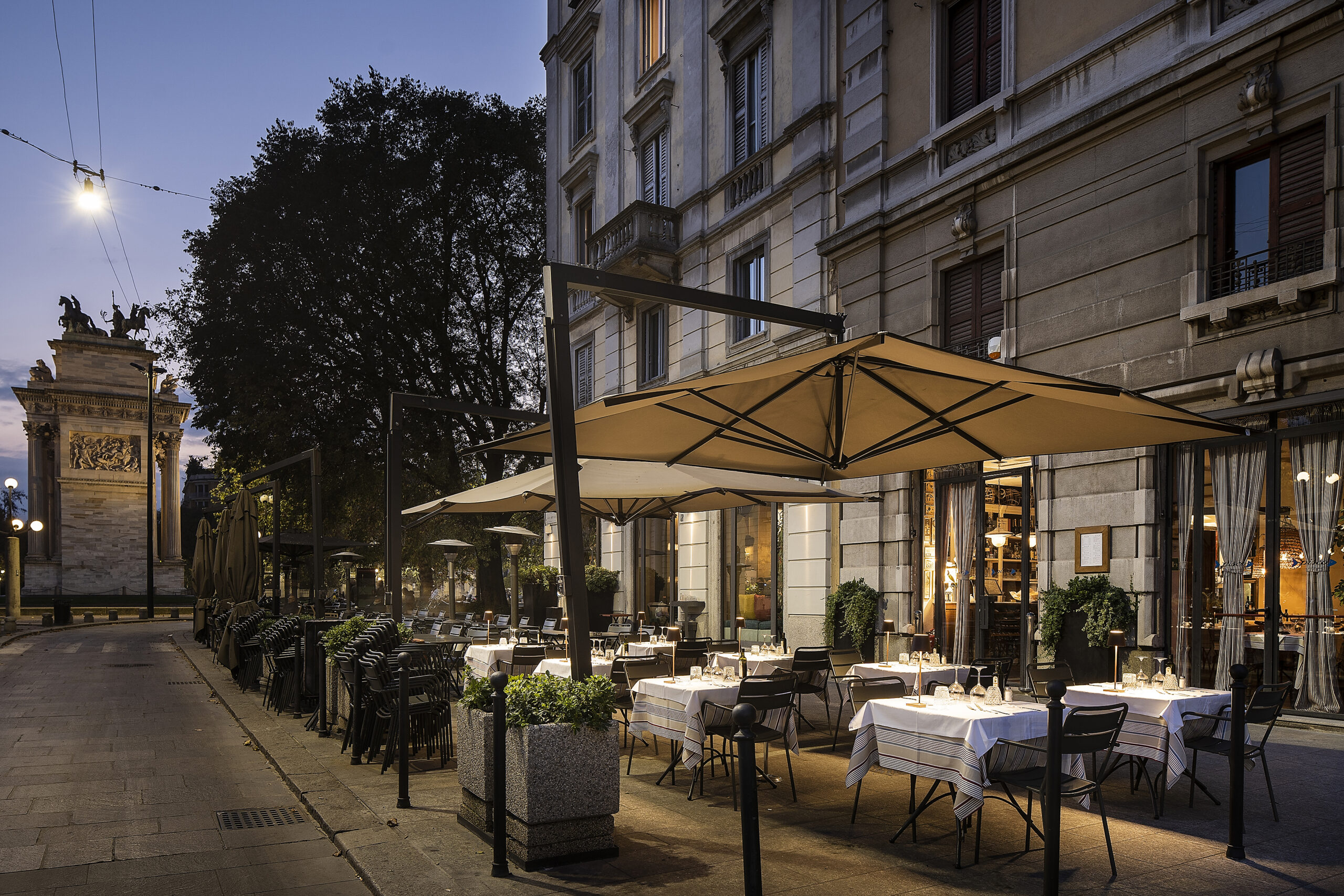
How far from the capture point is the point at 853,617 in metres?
16.3

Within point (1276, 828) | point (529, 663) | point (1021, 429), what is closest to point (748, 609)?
point (529, 663)

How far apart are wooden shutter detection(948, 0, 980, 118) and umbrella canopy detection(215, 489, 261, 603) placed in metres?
14.3

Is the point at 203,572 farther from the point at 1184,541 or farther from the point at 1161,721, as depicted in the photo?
the point at 1161,721

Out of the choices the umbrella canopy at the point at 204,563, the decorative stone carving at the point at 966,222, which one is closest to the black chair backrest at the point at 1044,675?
the decorative stone carving at the point at 966,222

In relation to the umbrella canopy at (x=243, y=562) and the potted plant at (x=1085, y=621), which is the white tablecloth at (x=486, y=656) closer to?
the umbrella canopy at (x=243, y=562)

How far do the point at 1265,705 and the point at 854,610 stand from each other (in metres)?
9.37

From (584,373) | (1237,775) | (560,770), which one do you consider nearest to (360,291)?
(584,373)

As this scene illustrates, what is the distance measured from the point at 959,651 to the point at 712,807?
344 inches

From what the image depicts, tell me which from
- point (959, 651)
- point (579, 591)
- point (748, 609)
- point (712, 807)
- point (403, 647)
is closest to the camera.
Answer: point (579, 591)

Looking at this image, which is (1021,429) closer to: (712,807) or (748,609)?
(712,807)

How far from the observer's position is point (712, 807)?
7289mm

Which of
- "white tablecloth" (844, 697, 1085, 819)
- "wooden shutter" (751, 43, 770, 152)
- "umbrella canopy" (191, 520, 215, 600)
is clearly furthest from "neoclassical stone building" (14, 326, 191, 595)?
"white tablecloth" (844, 697, 1085, 819)

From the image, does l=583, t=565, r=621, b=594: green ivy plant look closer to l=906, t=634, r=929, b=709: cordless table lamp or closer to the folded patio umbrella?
the folded patio umbrella

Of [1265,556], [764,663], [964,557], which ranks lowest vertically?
[764,663]
